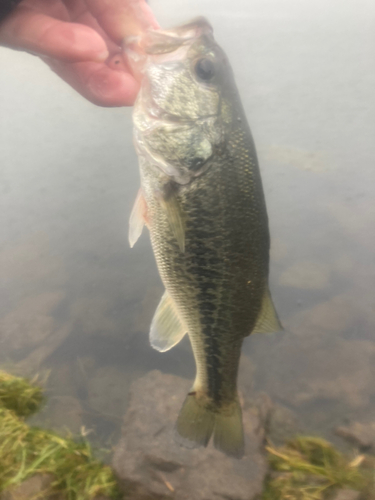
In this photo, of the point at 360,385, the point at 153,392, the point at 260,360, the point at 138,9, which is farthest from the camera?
the point at 260,360

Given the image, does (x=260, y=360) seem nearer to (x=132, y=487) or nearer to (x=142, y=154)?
(x=132, y=487)

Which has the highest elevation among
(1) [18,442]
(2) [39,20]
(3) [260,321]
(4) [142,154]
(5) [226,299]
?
(2) [39,20]

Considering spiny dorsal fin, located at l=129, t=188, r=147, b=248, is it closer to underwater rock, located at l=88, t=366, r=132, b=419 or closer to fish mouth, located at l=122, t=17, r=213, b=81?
fish mouth, located at l=122, t=17, r=213, b=81

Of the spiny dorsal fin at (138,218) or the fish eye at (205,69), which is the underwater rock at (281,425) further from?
the fish eye at (205,69)

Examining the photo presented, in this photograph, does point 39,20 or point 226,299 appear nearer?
point 39,20

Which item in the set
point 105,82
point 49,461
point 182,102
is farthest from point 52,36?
point 49,461

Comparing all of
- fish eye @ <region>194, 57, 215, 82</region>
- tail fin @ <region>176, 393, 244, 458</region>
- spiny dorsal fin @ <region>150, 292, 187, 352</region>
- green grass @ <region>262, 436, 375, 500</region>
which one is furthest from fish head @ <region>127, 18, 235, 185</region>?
green grass @ <region>262, 436, 375, 500</region>

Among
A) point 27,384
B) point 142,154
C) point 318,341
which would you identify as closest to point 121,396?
point 27,384
